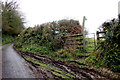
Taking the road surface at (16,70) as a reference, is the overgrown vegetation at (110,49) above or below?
above

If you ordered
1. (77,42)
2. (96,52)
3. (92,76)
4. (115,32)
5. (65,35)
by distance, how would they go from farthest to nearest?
(65,35) → (77,42) → (96,52) → (115,32) → (92,76)

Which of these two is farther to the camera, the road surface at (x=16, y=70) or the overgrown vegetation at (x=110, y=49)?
the road surface at (x=16, y=70)

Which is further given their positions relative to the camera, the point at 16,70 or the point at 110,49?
the point at 16,70

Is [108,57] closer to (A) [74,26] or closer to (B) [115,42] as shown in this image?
(B) [115,42]

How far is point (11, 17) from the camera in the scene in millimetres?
24719

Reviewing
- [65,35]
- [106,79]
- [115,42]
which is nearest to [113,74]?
[106,79]

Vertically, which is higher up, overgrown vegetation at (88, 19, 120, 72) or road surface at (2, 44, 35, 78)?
overgrown vegetation at (88, 19, 120, 72)

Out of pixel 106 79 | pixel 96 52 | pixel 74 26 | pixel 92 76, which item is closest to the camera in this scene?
pixel 106 79

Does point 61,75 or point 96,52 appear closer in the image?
point 61,75

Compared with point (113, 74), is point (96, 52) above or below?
above

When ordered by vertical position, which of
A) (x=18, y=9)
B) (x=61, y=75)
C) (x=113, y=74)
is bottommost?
(x=61, y=75)

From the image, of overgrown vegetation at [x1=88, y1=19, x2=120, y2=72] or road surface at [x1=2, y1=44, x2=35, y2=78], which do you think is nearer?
overgrown vegetation at [x1=88, y1=19, x2=120, y2=72]

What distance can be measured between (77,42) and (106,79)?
401 centimetres

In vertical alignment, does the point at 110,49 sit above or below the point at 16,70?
above
